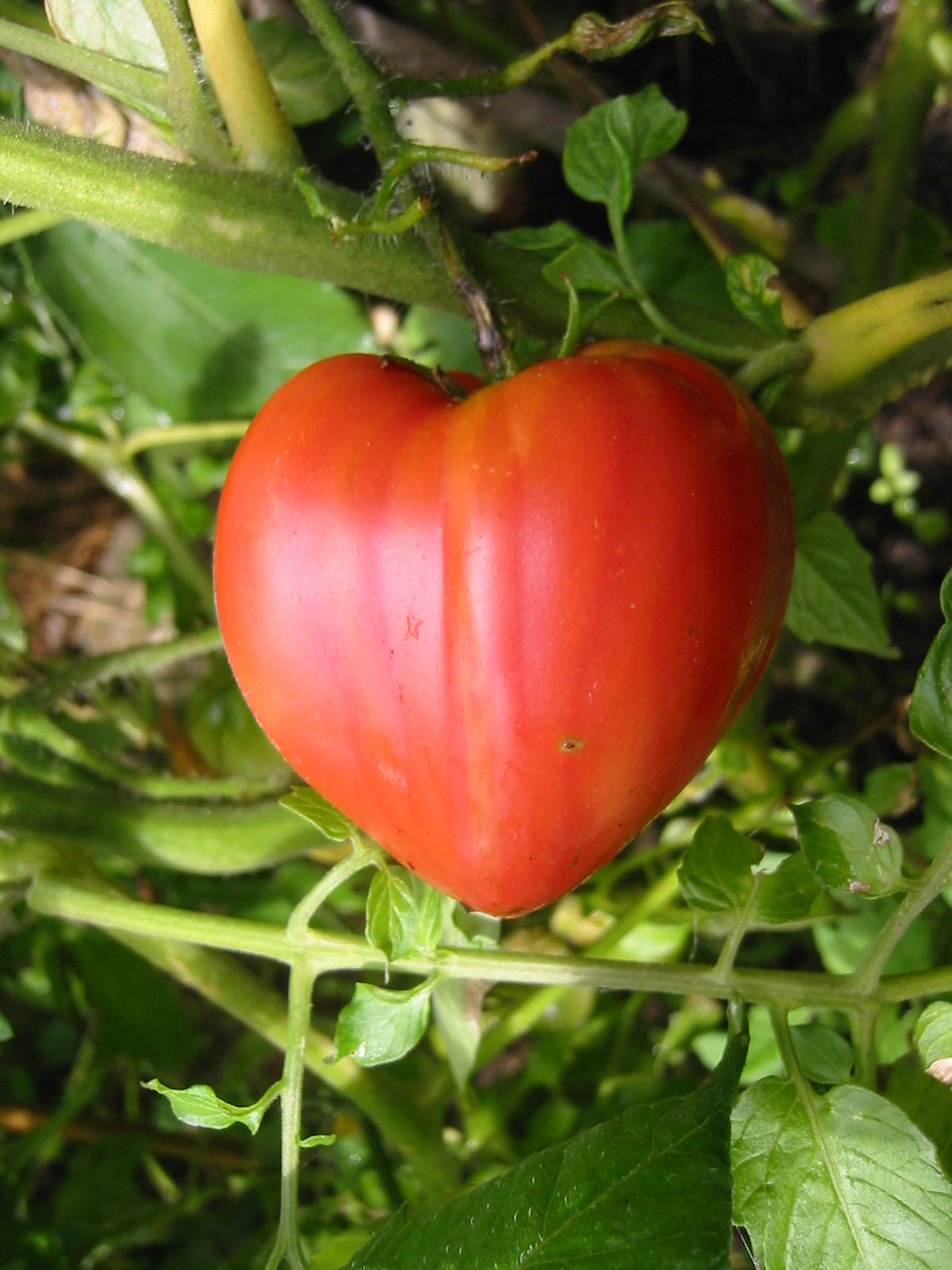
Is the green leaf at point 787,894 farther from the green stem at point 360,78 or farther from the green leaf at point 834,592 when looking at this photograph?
the green stem at point 360,78

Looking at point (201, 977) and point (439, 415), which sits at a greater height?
point (439, 415)

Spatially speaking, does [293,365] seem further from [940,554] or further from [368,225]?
[940,554]

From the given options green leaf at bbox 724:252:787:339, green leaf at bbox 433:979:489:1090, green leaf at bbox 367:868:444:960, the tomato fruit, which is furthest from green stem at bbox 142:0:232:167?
green leaf at bbox 433:979:489:1090

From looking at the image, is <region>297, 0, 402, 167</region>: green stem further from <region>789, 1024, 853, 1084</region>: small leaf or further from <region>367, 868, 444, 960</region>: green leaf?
<region>789, 1024, 853, 1084</region>: small leaf

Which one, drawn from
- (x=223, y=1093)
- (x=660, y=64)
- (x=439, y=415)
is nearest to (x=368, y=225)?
(x=439, y=415)

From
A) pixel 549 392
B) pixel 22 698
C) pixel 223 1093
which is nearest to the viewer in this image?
pixel 549 392

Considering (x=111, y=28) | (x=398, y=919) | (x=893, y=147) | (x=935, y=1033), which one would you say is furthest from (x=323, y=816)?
(x=893, y=147)
